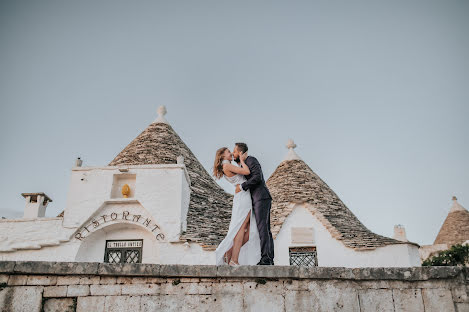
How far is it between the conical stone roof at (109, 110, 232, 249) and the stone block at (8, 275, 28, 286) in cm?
646

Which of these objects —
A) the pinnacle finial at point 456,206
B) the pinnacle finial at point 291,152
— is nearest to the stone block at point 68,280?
the pinnacle finial at point 291,152

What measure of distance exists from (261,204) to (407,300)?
6.36 ft

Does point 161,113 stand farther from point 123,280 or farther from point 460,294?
point 460,294

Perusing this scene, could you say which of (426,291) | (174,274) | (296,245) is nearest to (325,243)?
(296,245)

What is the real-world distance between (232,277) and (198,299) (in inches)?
16.2

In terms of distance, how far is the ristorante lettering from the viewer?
429 inches

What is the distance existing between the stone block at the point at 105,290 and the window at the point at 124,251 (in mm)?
6689

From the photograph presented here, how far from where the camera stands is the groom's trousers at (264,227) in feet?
17.0

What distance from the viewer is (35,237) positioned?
11.5 metres

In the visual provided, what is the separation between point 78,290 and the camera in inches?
173

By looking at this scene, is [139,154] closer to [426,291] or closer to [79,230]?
[79,230]

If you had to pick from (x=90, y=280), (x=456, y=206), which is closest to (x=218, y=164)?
(x=90, y=280)

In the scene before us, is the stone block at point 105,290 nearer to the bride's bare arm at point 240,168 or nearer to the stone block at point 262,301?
the stone block at point 262,301

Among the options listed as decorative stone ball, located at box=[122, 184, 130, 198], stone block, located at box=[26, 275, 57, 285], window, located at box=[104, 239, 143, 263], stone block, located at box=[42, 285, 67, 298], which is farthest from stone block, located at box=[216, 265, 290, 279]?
decorative stone ball, located at box=[122, 184, 130, 198]
